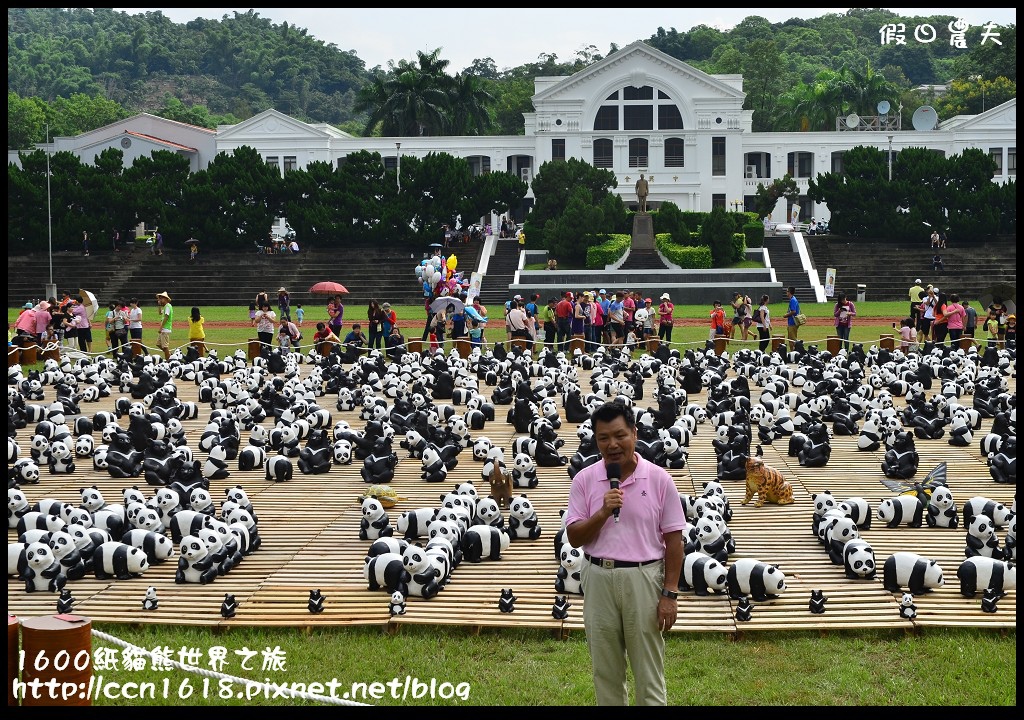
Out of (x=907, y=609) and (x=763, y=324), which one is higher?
(x=763, y=324)

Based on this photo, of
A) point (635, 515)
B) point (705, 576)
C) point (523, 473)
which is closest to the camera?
point (635, 515)

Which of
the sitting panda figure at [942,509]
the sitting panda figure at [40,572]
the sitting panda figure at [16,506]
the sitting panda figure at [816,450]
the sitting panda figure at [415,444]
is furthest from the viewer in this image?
the sitting panda figure at [415,444]

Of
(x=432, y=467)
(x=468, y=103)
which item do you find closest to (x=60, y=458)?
(x=432, y=467)

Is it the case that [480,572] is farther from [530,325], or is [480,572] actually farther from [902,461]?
[530,325]

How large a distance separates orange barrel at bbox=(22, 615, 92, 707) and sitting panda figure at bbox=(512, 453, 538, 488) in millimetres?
8246

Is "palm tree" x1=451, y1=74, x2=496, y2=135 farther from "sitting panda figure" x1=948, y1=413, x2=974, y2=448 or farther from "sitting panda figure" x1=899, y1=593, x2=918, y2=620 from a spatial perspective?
"sitting panda figure" x1=899, y1=593, x2=918, y2=620

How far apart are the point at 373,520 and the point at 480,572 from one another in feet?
5.71

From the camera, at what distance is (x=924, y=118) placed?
7250 cm

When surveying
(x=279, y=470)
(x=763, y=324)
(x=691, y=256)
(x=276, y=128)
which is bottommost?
(x=279, y=470)

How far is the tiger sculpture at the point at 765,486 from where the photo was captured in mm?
13742

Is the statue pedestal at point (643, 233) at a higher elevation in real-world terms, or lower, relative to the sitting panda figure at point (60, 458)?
higher

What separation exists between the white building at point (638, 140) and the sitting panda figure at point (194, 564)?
65.5 meters

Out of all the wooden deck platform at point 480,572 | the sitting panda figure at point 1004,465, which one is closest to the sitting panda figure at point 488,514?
the wooden deck platform at point 480,572

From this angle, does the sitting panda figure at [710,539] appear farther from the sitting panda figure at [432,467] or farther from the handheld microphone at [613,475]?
the sitting panda figure at [432,467]
